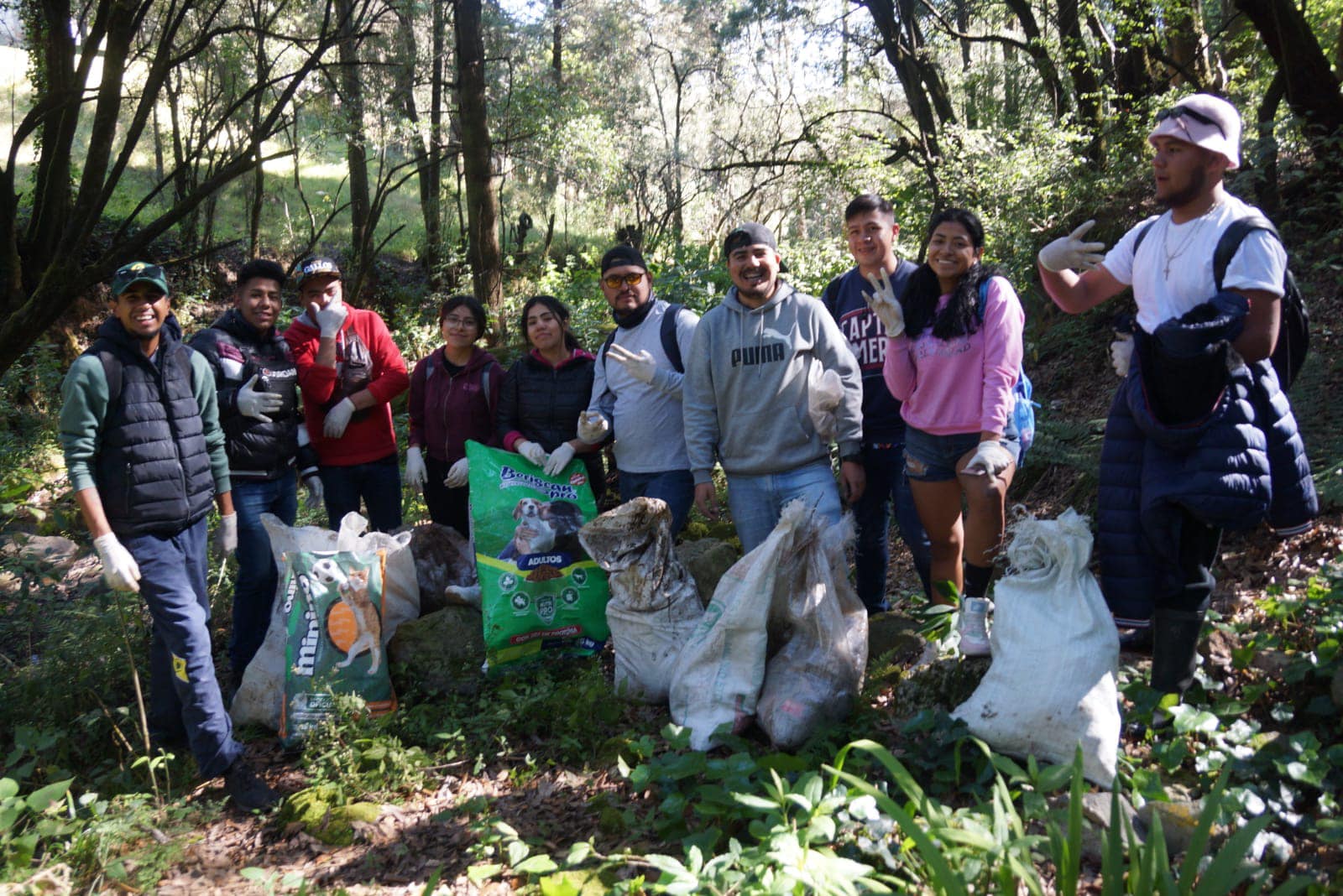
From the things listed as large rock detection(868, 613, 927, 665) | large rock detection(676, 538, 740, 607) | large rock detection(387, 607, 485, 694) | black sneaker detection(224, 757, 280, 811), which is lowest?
black sneaker detection(224, 757, 280, 811)

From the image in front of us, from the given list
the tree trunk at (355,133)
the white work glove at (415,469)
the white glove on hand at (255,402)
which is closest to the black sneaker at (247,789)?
the white glove on hand at (255,402)

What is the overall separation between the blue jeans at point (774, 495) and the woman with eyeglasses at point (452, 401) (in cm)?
139

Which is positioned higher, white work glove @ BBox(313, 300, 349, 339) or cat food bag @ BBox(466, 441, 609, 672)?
white work glove @ BBox(313, 300, 349, 339)

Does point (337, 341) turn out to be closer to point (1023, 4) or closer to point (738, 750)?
point (738, 750)

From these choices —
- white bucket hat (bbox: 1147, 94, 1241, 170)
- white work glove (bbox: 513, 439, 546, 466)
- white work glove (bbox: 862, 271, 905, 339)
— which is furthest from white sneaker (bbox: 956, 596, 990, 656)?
white work glove (bbox: 513, 439, 546, 466)

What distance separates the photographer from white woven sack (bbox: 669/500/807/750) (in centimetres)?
315

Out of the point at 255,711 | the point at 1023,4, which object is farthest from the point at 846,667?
the point at 1023,4

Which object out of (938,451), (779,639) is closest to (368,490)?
(779,639)

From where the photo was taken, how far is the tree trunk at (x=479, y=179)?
398 inches

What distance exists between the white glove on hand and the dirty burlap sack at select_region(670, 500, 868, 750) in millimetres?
2108

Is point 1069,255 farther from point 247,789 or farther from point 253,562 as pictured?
point 253,562

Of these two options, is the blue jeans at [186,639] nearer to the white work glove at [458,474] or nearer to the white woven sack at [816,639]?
the white work glove at [458,474]

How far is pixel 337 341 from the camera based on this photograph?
4.39m

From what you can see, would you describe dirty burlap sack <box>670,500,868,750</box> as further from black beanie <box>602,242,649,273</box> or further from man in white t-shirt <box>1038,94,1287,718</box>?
black beanie <box>602,242,649,273</box>
